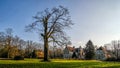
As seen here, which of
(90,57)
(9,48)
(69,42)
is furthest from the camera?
(90,57)

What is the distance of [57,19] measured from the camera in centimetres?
4606

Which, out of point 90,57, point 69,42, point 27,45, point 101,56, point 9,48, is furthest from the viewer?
point 101,56

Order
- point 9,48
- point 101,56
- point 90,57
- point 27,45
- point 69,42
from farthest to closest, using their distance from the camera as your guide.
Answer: point 101,56 < point 27,45 < point 90,57 < point 9,48 < point 69,42

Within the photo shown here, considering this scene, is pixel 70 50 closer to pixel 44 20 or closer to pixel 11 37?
pixel 11 37

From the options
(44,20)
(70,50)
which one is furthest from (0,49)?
(70,50)

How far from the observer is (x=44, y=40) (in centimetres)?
4453

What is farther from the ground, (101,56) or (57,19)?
(57,19)

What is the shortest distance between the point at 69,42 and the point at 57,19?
19.5ft

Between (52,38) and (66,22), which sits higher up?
(66,22)

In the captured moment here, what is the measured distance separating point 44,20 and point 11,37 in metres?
39.8

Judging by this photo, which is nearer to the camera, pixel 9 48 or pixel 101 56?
pixel 9 48

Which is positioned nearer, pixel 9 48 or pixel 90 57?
pixel 9 48

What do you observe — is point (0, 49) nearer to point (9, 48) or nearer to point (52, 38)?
point (9, 48)

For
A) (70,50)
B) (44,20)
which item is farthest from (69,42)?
(70,50)
